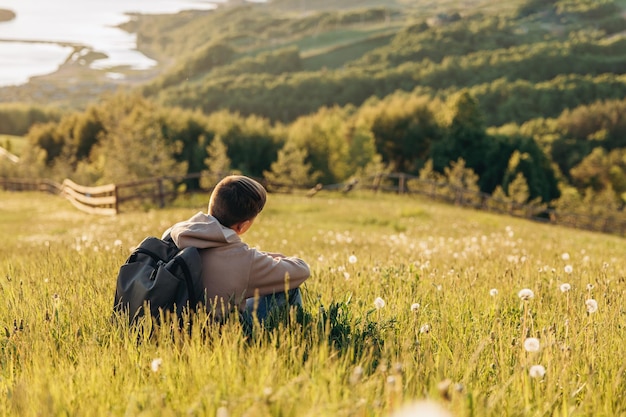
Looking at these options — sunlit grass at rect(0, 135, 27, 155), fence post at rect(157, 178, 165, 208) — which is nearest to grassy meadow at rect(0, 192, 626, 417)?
fence post at rect(157, 178, 165, 208)

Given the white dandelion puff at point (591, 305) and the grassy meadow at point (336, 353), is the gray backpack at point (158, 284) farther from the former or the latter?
the white dandelion puff at point (591, 305)

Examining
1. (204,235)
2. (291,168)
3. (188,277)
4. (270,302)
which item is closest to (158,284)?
(188,277)

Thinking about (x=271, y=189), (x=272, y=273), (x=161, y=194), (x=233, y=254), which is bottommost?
(x=271, y=189)

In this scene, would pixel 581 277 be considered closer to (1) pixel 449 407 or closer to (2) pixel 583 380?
(2) pixel 583 380

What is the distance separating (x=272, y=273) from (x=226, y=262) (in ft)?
1.00

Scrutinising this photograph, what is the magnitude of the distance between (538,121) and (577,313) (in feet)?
419

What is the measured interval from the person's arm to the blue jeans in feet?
0.20

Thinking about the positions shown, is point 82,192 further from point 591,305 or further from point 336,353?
point 336,353

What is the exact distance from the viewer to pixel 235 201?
10.8 feet

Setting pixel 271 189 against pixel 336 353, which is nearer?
pixel 336 353

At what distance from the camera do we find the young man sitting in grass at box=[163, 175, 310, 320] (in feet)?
10.4

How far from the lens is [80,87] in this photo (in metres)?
81.6

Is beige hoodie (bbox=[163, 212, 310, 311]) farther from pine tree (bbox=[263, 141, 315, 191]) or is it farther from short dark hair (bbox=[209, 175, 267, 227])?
pine tree (bbox=[263, 141, 315, 191])

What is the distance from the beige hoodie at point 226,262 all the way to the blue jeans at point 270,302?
11 centimetres
